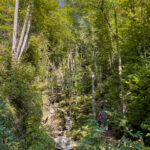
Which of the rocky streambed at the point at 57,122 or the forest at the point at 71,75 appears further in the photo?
the rocky streambed at the point at 57,122

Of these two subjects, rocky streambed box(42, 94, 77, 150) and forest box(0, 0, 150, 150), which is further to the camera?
rocky streambed box(42, 94, 77, 150)

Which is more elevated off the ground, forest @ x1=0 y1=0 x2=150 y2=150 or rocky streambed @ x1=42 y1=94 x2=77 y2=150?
forest @ x1=0 y1=0 x2=150 y2=150

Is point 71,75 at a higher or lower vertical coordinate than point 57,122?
higher

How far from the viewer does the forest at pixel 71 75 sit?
15.2 feet

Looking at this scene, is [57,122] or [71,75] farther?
[71,75]

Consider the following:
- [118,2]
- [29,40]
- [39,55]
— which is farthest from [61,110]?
[118,2]

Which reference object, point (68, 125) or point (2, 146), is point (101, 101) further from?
point (2, 146)

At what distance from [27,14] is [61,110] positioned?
998 cm

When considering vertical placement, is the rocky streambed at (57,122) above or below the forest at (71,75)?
below

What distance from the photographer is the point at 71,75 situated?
1459cm

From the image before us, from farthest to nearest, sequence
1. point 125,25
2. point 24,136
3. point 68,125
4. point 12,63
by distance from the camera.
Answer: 1. point 68,125
2. point 125,25
3. point 12,63
4. point 24,136

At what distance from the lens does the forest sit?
4620 millimetres

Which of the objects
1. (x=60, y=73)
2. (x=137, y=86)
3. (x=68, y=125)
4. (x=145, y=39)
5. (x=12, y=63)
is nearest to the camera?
(x=12, y=63)

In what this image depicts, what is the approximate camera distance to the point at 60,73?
44.8 ft
